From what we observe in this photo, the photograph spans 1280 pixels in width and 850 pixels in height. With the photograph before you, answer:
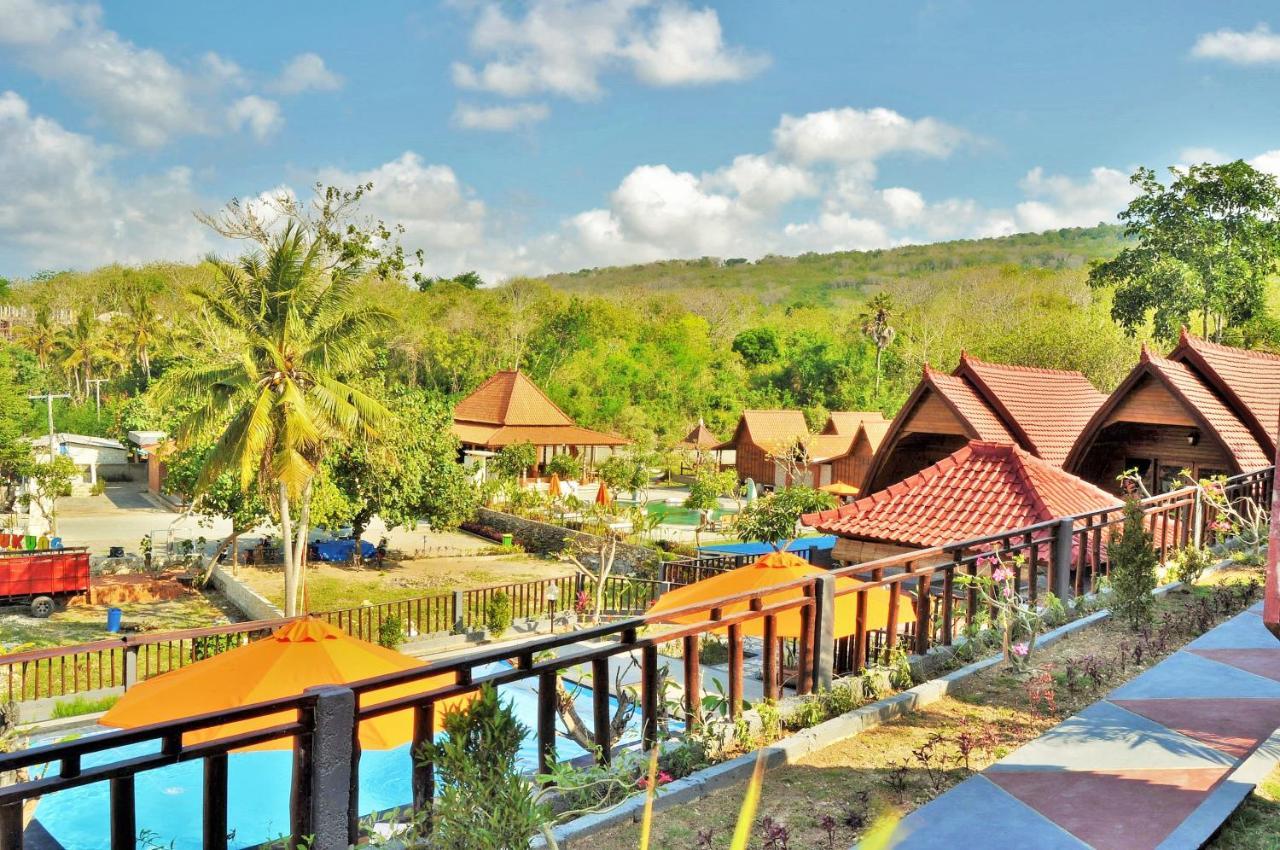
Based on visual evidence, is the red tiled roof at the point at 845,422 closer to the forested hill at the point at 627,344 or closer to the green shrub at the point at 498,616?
the forested hill at the point at 627,344

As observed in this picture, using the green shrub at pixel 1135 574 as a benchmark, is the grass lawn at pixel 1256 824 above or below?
below

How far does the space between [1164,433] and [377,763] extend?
12944 mm

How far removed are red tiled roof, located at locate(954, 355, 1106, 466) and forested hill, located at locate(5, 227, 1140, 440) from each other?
21.4 m

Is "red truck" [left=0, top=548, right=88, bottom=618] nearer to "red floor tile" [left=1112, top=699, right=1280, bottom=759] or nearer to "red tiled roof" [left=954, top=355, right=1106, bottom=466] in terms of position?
"red tiled roof" [left=954, top=355, right=1106, bottom=466]

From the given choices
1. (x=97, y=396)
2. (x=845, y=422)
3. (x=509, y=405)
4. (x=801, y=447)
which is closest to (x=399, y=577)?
(x=509, y=405)

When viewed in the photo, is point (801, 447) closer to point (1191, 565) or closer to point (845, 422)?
point (845, 422)

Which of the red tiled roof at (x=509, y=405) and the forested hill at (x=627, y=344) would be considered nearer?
the red tiled roof at (x=509, y=405)

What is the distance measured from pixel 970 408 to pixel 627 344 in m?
44.1

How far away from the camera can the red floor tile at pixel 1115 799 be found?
4.14 meters

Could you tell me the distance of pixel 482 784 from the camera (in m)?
3.67

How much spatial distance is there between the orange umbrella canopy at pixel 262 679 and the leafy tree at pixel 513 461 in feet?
89.2

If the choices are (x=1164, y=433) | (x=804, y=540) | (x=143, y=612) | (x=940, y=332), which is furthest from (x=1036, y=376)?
(x=940, y=332)

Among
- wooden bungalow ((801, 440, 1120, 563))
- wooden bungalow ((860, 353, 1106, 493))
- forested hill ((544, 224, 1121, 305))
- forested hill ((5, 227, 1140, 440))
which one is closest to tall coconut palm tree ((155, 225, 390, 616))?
wooden bungalow ((860, 353, 1106, 493))

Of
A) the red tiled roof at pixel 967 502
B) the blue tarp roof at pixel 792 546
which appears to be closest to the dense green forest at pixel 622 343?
the blue tarp roof at pixel 792 546
